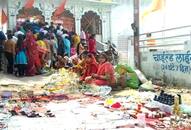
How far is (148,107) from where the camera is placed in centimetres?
709

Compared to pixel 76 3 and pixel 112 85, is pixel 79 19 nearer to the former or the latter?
pixel 76 3

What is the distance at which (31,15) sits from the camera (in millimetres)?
19469

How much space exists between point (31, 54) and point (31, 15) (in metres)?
5.99

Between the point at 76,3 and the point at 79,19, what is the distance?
2.91ft

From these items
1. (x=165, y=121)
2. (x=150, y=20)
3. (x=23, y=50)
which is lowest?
(x=165, y=121)

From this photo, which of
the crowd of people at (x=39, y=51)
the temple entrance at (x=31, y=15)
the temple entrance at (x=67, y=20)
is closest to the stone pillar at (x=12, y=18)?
the temple entrance at (x=31, y=15)

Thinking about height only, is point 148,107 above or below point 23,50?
below

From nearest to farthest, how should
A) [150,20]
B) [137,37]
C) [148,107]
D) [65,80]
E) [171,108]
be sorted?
[171,108] → [148,107] → [65,80] → [137,37] → [150,20]

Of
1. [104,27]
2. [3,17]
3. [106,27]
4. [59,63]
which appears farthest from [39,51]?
[106,27]

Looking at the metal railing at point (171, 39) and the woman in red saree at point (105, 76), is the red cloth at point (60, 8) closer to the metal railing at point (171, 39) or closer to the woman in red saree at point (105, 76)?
the metal railing at point (171, 39)

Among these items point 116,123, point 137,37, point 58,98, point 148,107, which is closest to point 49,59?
point 137,37

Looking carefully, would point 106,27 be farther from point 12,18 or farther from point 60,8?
point 12,18

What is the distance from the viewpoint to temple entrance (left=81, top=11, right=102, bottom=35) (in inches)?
847

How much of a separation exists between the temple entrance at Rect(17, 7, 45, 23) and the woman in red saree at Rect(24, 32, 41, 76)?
16.1 feet
